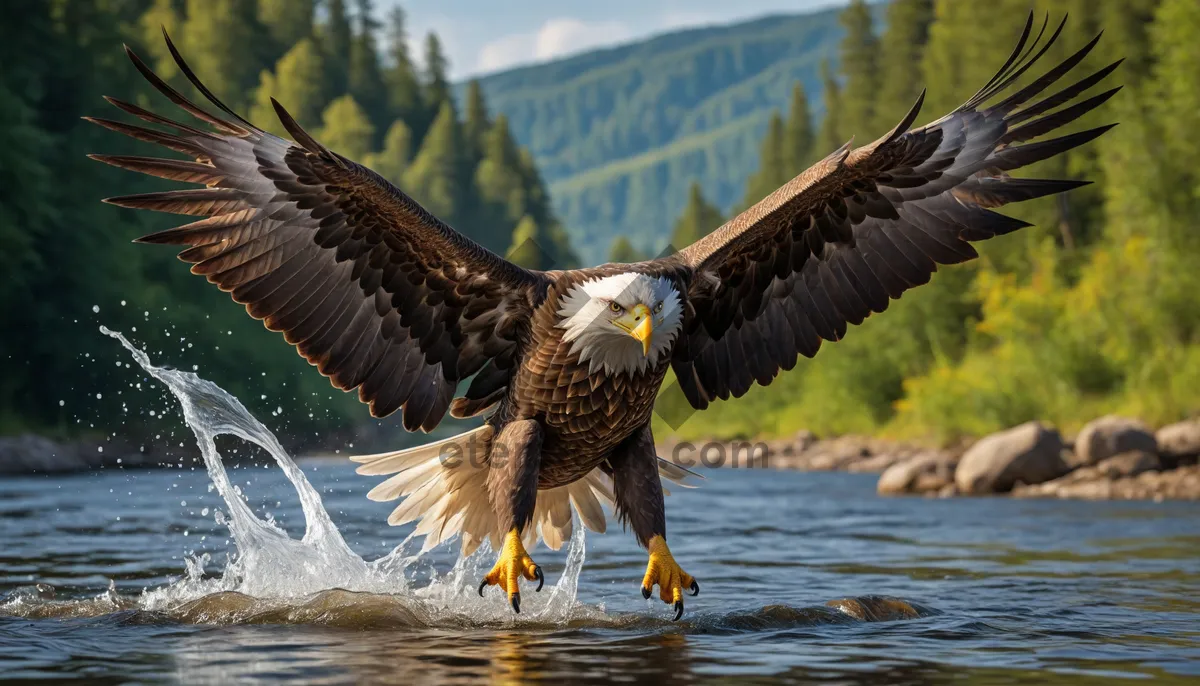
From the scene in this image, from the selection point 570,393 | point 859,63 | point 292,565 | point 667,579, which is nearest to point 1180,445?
point 667,579

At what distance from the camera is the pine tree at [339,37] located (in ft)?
236

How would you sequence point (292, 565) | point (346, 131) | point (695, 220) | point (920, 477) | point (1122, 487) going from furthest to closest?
A: point (695, 220) < point (346, 131) < point (920, 477) < point (1122, 487) < point (292, 565)

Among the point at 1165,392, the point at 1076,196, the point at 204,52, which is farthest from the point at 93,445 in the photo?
the point at 204,52

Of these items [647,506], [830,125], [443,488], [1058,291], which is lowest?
[647,506]

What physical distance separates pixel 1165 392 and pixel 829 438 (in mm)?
15807

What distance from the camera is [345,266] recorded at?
22.3ft

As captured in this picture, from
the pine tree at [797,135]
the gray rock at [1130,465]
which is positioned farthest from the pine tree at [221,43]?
the gray rock at [1130,465]

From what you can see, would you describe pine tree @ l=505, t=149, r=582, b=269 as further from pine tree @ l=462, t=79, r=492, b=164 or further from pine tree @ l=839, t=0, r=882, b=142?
pine tree @ l=839, t=0, r=882, b=142

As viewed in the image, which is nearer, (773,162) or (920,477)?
(920,477)

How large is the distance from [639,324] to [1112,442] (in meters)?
15.2

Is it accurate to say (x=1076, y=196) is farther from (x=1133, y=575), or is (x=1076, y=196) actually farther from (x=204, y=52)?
(x=204, y=52)

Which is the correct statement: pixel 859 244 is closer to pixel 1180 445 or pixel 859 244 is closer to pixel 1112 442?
pixel 1112 442

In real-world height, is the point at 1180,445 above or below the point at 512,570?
above

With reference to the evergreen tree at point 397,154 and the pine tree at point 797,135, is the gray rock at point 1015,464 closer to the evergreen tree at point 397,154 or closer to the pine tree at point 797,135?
the evergreen tree at point 397,154
